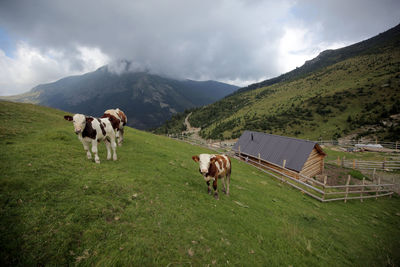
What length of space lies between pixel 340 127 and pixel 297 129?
13.1 m

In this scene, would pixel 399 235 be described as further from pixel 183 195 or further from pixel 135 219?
pixel 135 219

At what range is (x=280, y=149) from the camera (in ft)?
75.7

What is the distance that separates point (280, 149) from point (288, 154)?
147 centimetres

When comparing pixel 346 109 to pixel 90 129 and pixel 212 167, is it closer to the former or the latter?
pixel 212 167

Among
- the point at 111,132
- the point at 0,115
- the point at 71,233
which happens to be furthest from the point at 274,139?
the point at 0,115

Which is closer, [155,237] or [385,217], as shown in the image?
[155,237]

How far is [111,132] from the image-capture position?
28.0ft

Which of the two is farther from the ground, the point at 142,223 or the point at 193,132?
the point at 142,223

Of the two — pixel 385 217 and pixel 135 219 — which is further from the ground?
pixel 135 219

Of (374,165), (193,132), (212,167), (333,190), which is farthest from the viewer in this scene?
(193,132)

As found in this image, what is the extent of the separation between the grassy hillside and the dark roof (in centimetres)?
1059

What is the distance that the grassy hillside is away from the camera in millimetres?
3639

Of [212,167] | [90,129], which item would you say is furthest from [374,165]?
[90,129]

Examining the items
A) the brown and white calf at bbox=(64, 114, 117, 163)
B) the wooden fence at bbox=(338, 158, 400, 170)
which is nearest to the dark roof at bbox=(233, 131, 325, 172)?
the wooden fence at bbox=(338, 158, 400, 170)
